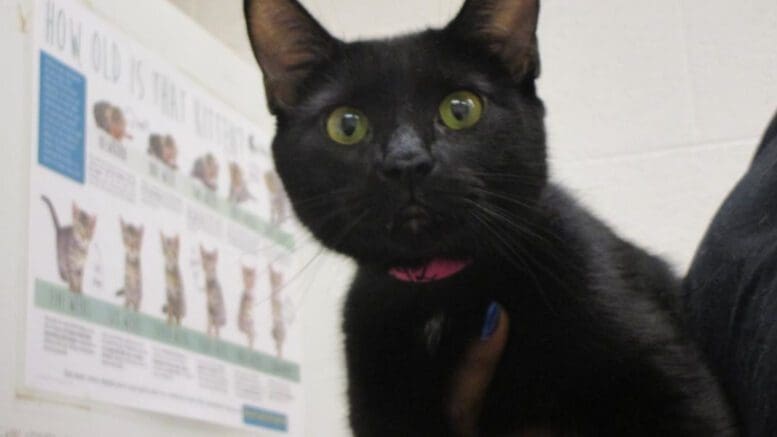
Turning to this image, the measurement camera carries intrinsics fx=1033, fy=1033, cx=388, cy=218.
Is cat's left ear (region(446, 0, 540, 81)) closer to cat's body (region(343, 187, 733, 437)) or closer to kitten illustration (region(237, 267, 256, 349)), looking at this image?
cat's body (region(343, 187, 733, 437))

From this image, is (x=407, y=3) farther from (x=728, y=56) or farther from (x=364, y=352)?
(x=364, y=352)

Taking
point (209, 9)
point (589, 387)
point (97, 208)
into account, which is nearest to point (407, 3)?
point (209, 9)

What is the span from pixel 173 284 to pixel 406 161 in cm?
68

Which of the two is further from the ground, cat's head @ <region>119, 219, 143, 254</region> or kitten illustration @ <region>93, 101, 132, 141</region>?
kitten illustration @ <region>93, 101, 132, 141</region>

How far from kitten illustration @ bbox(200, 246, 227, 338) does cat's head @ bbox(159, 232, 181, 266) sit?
0.23 feet

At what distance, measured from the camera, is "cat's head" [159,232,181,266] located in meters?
1.45

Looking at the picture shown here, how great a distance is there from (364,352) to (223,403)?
23.7 inches

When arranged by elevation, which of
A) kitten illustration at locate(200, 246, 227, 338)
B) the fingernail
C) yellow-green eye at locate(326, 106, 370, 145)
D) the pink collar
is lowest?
the fingernail

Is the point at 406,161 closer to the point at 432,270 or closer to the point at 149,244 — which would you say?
the point at 432,270

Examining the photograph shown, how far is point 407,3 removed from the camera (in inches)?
71.7

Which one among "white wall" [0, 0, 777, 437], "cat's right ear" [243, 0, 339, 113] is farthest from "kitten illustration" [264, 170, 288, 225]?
"cat's right ear" [243, 0, 339, 113]

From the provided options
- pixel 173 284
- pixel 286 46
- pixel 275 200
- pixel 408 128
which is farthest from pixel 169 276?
pixel 408 128

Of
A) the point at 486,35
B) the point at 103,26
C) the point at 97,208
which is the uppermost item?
the point at 103,26

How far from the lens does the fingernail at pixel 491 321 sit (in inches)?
36.2
